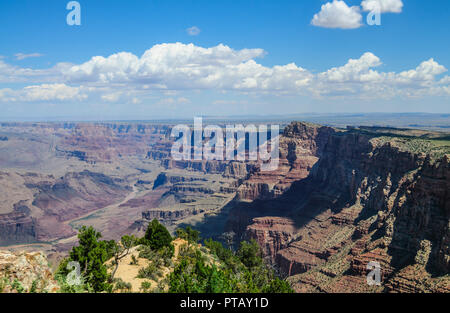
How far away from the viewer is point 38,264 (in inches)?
934

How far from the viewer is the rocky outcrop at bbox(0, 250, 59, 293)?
20.7 meters

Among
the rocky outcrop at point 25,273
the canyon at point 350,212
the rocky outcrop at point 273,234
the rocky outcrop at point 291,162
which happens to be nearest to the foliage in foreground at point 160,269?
the rocky outcrop at point 25,273

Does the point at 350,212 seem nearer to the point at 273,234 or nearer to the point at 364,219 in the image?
the point at 364,219

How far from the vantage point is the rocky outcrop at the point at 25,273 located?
20719mm

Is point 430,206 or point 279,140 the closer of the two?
point 430,206

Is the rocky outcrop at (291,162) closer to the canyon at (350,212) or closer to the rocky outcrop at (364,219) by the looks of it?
the canyon at (350,212)

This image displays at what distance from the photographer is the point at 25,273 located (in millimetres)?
22141

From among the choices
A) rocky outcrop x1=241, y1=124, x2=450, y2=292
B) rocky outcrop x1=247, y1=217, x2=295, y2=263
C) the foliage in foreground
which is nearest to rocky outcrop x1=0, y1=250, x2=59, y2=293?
the foliage in foreground

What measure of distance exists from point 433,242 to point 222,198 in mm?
146190
